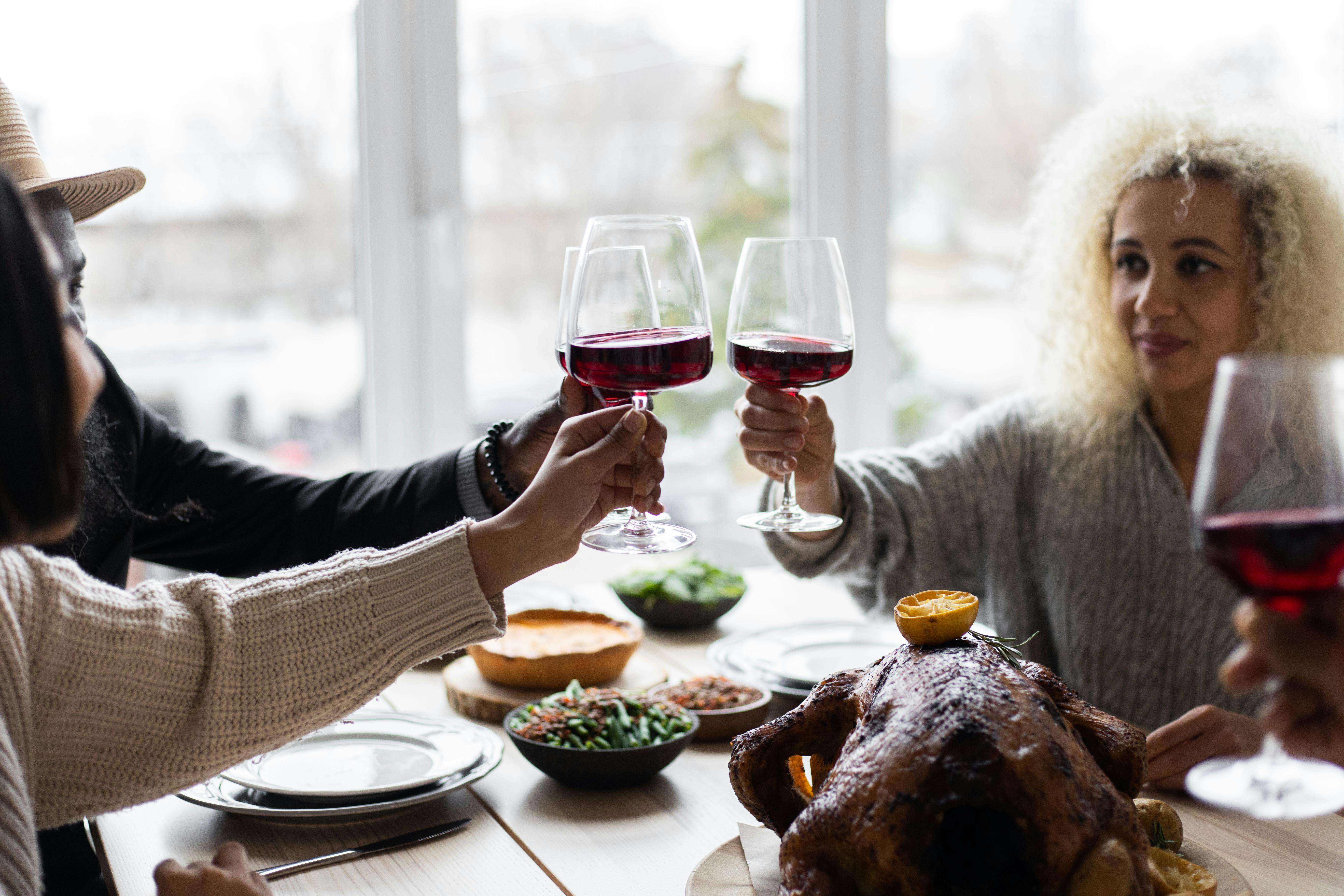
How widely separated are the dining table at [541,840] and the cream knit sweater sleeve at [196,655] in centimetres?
13

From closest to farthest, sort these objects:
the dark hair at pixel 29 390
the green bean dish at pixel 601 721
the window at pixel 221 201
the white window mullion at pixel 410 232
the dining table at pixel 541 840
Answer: the dark hair at pixel 29 390
the dining table at pixel 541 840
the green bean dish at pixel 601 721
the window at pixel 221 201
the white window mullion at pixel 410 232

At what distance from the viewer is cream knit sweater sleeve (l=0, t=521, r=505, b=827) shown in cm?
106

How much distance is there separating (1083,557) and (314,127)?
2025 millimetres

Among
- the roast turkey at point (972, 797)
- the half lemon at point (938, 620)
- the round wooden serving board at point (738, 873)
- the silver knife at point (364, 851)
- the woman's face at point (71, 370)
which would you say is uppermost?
the woman's face at point (71, 370)

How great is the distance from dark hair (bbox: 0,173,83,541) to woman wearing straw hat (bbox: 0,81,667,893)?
768 millimetres

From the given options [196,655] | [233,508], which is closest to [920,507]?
[233,508]

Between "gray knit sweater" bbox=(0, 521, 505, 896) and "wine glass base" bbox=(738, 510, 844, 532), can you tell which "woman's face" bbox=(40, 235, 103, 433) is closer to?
"gray knit sweater" bbox=(0, 521, 505, 896)

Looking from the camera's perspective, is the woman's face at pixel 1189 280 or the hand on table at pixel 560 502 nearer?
the hand on table at pixel 560 502

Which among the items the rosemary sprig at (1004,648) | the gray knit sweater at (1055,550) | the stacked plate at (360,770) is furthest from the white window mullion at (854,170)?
the rosemary sprig at (1004,648)

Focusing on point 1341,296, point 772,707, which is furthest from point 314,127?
point 1341,296

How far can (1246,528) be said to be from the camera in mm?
708

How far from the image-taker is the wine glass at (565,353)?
1294 millimetres

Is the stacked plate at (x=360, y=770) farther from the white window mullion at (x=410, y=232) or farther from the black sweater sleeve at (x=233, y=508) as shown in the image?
the white window mullion at (x=410, y=232)

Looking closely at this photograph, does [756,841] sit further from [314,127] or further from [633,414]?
[314,127]
